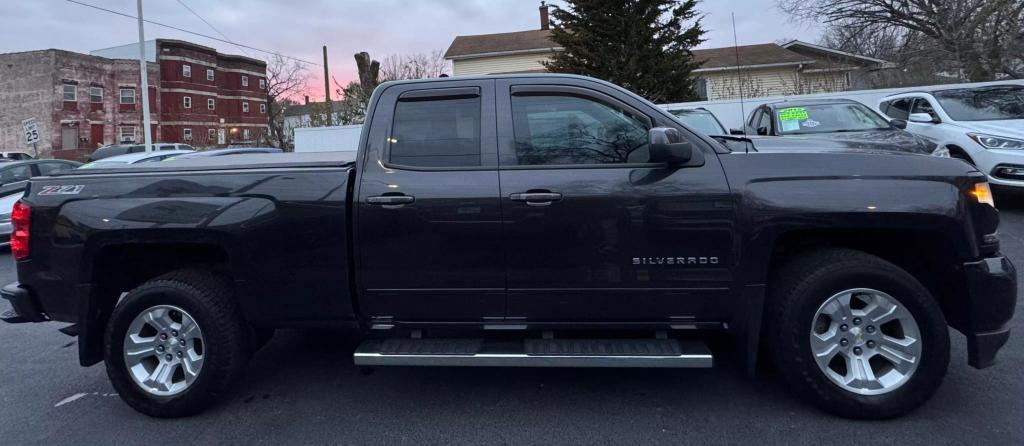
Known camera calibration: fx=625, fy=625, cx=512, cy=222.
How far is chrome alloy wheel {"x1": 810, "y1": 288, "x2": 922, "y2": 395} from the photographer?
10.6 ft

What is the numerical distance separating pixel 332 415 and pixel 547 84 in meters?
2.29

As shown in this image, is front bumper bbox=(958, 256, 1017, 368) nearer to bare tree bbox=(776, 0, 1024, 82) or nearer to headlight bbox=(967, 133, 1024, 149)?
headlight bbox=(967, 133, 1024, 149)

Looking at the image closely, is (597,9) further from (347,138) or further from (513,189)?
(513,189)

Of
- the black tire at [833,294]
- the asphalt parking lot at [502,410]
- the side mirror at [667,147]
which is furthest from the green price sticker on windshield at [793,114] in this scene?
the side mirror at [667,147]

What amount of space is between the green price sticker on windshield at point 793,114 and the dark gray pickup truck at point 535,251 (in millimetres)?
5443

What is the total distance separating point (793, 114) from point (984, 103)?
307 centimetres

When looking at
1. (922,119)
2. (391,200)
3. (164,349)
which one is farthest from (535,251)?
(922,119)

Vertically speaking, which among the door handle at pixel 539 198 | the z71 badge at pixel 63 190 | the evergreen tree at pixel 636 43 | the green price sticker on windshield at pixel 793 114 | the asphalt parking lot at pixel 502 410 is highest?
the evergreen tree at pixel 636 43

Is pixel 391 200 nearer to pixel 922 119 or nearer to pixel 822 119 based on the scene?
pixel 822 119

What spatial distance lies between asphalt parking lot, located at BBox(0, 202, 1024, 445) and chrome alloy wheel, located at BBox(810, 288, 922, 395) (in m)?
0.23

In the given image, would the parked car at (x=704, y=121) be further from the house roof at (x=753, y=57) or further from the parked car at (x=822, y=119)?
the house roof at (x=753, y=57)

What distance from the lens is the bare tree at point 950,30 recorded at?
55.1 ft

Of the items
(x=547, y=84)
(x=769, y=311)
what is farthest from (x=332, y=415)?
(x=769, y=311)

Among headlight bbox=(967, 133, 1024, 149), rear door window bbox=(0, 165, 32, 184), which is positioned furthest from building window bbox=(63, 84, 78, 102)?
headlight bbox=(967, 133, 1024, 149)
